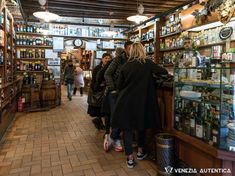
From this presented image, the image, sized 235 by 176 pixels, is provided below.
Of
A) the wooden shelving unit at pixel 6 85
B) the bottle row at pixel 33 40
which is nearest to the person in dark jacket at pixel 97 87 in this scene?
the wooden shelving unit at pixel 6 85

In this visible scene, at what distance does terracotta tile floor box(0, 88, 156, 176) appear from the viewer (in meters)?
2.84

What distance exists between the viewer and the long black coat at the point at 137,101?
2721 mm

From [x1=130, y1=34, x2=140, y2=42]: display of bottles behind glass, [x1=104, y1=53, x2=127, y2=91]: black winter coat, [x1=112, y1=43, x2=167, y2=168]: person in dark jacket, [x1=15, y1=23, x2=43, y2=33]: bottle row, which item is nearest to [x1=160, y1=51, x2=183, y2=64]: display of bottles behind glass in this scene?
[x1=130, y1=34, x2=140, y2=42]: display of bottles behind glass

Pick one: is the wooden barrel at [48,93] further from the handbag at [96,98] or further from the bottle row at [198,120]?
the bottle row at [198,120]

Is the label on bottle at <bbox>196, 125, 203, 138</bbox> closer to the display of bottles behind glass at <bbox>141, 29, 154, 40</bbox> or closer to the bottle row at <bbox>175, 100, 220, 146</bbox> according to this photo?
the bottle row at <bbox>175, 100, 220, 146</bbox>

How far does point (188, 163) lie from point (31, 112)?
5.20m

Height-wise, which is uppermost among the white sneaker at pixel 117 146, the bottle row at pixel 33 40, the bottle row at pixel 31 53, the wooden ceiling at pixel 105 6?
the wooden ceiling at pixel 105 6

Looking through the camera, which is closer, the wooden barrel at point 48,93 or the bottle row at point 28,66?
the wooden barrel at point 48,93

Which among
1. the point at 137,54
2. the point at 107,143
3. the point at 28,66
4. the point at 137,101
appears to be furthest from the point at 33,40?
the point at 137,101

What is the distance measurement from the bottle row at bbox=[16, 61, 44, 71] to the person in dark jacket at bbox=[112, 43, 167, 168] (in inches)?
234

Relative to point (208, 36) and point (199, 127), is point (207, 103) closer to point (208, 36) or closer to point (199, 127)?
point (199, 127)

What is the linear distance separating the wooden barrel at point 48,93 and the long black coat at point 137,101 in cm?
489

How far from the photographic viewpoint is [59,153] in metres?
3.41

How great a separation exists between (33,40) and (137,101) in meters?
6.61
